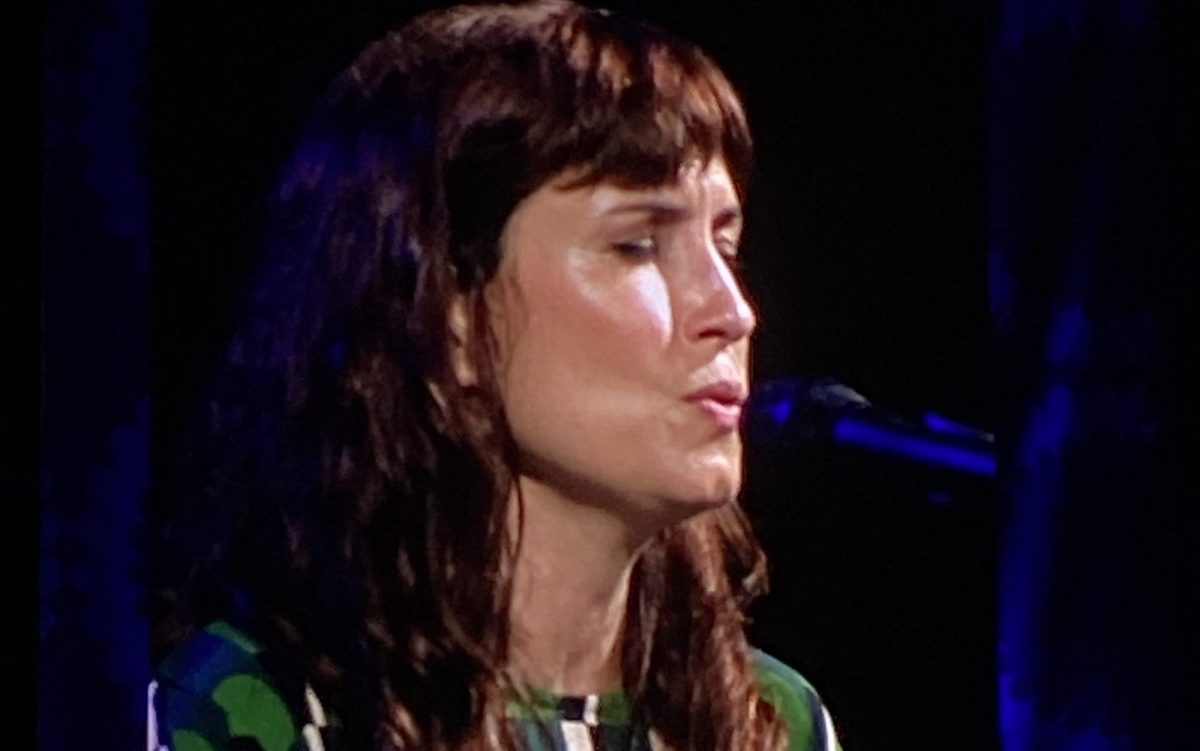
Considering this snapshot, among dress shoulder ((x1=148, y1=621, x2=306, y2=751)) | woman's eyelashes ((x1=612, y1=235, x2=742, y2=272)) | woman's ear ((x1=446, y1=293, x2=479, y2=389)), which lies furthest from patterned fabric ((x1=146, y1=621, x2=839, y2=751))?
woman's eyelashes ((x1=612, y1=235, x2=742, y2=272))

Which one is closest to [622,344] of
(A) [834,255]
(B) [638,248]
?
(B) [638,248]

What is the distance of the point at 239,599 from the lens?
159 centimetres

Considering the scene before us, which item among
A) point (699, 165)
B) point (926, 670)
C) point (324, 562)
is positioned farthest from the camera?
point (926, 670)

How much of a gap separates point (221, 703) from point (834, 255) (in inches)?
31.7

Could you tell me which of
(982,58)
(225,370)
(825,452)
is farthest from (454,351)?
(982,58)

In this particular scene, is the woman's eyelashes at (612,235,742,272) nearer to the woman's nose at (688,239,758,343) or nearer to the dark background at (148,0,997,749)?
the woman's nose at (688,239,758,343)

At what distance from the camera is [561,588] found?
167 centimetres

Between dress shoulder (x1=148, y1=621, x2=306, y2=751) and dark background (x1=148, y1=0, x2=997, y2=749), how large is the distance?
0.65 feet

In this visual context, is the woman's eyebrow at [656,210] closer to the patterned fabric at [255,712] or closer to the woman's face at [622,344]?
the woman's face at [622,344]

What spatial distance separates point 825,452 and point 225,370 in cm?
58

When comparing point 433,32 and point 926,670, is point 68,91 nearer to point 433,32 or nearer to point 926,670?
point 433,32

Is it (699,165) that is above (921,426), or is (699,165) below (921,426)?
above

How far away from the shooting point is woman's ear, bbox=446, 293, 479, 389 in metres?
1.63

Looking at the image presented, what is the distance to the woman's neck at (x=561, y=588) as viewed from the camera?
165 centimetres
